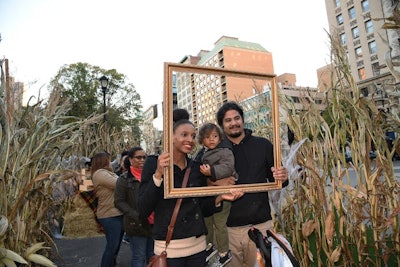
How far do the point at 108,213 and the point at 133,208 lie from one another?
56 cm

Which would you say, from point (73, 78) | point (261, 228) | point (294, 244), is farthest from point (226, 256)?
point (73, 78)

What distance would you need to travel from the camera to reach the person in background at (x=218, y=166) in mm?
1866

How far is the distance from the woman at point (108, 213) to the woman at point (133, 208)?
1.26ft

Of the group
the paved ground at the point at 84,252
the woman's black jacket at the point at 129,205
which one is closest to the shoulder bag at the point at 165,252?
the woman's black jacket at the point at 129,205

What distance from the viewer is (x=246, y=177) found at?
2.01 m

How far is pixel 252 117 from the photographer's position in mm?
4719

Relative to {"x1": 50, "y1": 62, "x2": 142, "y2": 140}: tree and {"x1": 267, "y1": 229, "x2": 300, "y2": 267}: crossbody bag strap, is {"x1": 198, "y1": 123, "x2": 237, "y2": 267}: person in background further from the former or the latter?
{"x1": 50, "y1": 62, "x2": 142, "y2": 140}: tree

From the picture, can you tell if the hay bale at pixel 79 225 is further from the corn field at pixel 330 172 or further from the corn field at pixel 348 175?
the corn field at pixel 348 175

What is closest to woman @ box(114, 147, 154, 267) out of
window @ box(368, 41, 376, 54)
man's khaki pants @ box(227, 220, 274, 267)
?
man's khaki pants @ box(227, 220, 274, 267)

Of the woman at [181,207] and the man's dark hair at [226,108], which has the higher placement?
the man's dark hair at [226,108]

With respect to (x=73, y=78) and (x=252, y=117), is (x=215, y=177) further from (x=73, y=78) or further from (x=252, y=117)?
(x=73, y=78)

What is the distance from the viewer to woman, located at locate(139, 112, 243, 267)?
168 cm

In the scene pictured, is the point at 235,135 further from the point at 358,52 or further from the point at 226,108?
the point at 358,52

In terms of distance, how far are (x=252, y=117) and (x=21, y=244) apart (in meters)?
3.66
